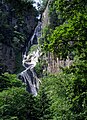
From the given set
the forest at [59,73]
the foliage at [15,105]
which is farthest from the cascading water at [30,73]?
the foliage at [15,105]

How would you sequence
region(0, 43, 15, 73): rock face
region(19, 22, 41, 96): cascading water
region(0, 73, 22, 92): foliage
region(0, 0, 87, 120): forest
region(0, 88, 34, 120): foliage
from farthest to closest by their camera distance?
region(0, 43, 15, 73): rock face → region(19, 22, 41, 96): cascading water → region(0, 73, 22, 92): foliage → region(0, 88, 34, 120): foliage → region(0, 0, 87, 120): forest

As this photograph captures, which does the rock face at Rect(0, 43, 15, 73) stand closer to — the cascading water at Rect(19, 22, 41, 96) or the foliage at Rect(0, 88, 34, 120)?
the cascading water at Rect(19, 22, 41, 96)

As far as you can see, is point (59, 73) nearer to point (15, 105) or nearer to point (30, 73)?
point (15, 105)

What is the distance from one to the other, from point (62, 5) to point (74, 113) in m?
15.9

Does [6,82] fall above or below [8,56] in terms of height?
below

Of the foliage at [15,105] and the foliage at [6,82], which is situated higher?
the foliage at [6,82]

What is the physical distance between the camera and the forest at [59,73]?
833 centimetres

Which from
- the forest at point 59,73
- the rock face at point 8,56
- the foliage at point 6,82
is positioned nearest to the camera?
the forest at point 59,73

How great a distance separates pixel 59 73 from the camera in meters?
30.2

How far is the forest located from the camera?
8328mm

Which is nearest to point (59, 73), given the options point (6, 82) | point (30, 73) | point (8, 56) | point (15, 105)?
point (15, 105)

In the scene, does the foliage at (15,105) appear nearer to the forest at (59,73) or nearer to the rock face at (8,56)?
the forest at (59,73)

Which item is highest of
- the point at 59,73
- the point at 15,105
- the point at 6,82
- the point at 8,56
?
the point at 8,56

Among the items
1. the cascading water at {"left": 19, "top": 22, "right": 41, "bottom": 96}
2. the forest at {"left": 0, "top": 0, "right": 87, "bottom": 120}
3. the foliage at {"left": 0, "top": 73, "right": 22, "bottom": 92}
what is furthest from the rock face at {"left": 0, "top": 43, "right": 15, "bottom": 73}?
the foliage at {"left": 0, "top": 73, "right": 22, "bottom": 92}
